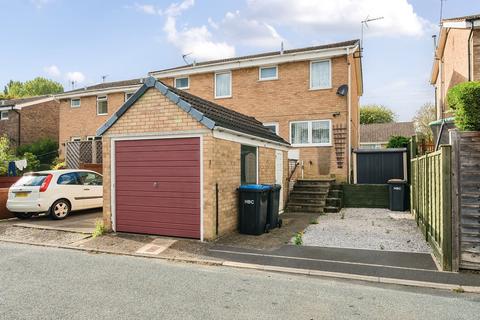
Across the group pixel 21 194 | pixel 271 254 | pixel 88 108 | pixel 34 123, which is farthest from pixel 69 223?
pixel 34 123

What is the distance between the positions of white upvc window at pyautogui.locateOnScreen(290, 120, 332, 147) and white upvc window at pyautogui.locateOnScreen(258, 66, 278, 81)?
2.58 metres

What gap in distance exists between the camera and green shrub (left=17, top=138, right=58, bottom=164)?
26.3m

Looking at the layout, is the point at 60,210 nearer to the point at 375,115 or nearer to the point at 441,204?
the point at 441,204

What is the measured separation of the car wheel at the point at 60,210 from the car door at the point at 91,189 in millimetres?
684

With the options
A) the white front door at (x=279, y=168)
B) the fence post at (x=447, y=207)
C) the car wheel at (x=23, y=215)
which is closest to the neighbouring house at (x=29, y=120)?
the car wheel at (x=23, y=215)

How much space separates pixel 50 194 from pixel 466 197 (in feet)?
34.1

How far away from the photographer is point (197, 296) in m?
4.69

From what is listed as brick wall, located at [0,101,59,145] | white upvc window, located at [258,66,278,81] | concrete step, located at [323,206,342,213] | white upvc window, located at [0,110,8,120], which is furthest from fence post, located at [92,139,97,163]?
white upvc window, located at [0,110,8,120]

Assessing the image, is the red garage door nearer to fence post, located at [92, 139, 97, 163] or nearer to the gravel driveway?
the gravel driveway

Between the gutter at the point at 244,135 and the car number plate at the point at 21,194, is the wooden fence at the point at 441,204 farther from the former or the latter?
the car number plate at the point at 21,194

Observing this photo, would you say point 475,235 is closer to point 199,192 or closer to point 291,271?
point 291,271

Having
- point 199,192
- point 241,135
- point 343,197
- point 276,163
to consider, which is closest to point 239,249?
point 199,192

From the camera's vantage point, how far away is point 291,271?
19.5 ft

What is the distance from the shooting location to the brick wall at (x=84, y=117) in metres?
23.3
